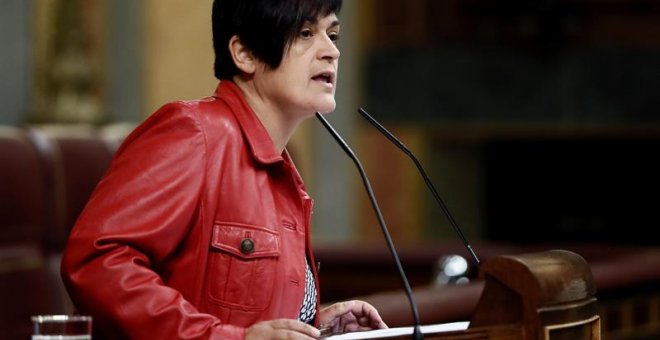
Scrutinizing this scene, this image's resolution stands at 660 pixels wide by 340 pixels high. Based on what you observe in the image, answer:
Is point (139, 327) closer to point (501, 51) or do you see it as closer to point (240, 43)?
point (240, 43)

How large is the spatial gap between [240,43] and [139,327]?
0.42 m

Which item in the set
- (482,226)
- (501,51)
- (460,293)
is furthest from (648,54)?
(460,293)

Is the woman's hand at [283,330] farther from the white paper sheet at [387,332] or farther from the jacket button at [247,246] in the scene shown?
the jacket button at [247,246]

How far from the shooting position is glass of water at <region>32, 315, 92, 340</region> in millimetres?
1391

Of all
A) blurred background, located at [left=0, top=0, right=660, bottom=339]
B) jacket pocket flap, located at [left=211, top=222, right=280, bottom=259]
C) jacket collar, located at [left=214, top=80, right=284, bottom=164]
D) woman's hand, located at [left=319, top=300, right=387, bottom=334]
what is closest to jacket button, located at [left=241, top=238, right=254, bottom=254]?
jacket pocket flap, located at [left=211, top=222, right=280, bottom=259]

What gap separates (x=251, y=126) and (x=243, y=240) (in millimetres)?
175

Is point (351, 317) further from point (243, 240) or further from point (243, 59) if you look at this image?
point (243, 59)

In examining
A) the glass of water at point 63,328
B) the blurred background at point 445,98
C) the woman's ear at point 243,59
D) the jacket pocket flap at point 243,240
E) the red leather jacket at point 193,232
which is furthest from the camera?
the blurred background at point 445,98

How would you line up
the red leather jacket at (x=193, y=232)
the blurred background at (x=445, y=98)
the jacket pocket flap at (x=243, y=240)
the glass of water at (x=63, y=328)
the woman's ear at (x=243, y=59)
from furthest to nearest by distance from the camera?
1. the blurred background at (x=445, y=98)
2. the woman's ear at (x=243, y=59)
3. the jacket pocket flap at (x=243, y=240)
4. the red leather jacket at (x=193, y=232)
5. the glass of water at (x=63, y=328)

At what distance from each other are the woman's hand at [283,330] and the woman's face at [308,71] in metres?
0.33

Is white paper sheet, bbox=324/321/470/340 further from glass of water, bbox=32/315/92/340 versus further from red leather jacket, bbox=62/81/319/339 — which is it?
glass of water, bbox=32/315/92/340

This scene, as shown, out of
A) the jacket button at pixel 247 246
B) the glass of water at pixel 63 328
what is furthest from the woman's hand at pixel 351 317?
the glass of water at pixel 63 328

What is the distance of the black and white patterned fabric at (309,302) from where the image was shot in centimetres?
172

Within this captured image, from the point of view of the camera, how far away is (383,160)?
8.49m
